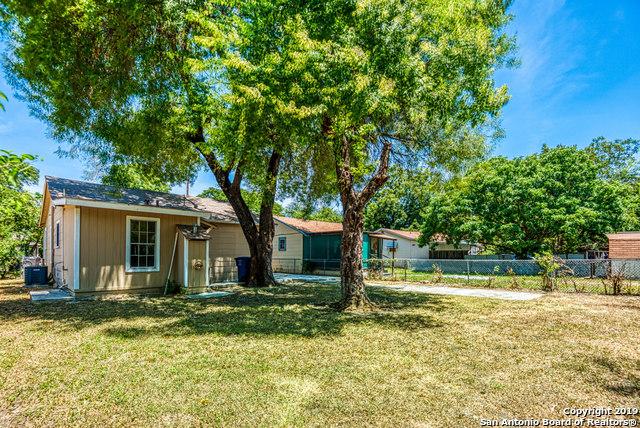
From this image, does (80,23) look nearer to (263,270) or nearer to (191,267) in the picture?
(191,267)

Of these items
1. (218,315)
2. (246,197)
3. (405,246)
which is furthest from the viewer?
(405,246)

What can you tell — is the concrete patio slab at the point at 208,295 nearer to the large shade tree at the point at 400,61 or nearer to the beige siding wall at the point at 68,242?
the beige siding wall at the point at 68,242

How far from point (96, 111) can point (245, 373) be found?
26.6 ft

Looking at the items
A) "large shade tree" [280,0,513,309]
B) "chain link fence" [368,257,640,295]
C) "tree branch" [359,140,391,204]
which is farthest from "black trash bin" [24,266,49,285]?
"chain link fence" [368,257,640,295]

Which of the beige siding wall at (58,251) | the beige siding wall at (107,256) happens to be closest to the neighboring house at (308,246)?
the beige siding wall at (107,256)

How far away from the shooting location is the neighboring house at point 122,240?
9.91m

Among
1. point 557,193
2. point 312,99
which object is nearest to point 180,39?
point 312,99

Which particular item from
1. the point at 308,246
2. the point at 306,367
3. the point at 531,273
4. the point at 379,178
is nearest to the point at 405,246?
the point at 308,246

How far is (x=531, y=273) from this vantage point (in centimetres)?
1988

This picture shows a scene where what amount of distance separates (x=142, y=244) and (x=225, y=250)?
4.01 metres

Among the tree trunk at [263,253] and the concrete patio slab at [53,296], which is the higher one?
the tree trunk at [263,253]

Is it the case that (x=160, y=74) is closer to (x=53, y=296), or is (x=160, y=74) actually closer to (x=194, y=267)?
(x=194, y=267)

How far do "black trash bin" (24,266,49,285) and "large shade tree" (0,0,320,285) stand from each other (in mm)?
5066

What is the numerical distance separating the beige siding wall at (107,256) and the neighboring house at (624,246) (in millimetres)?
20479
